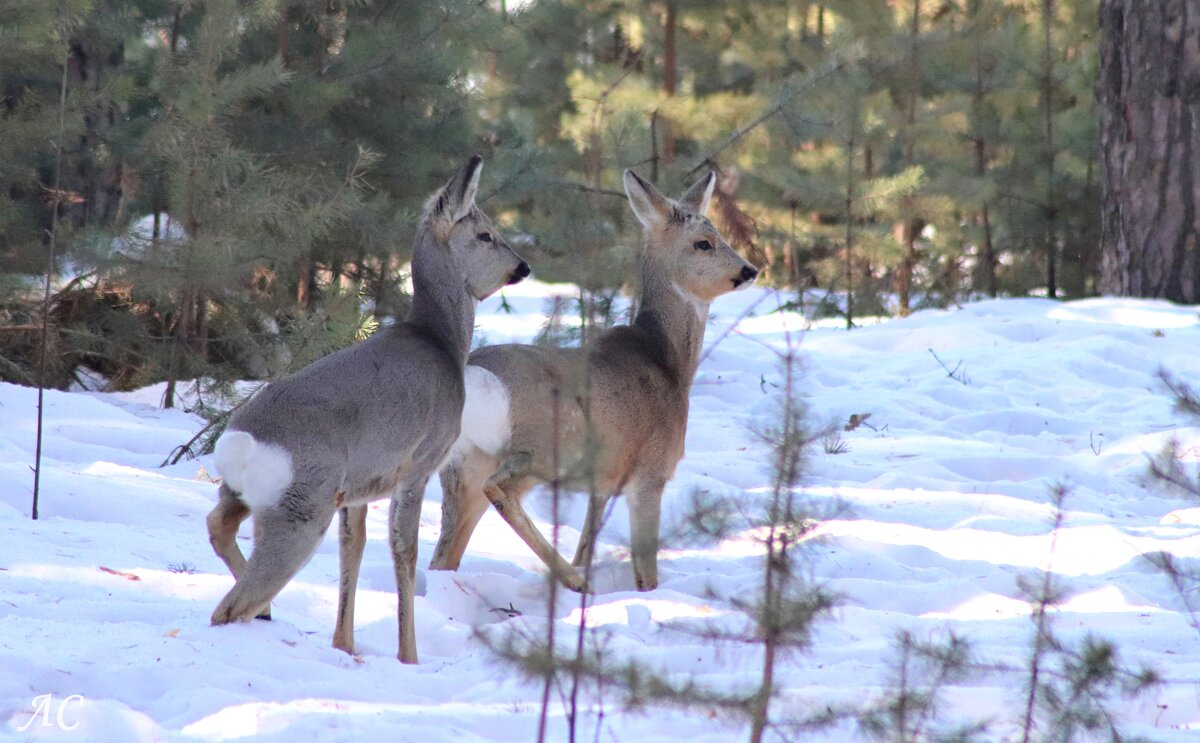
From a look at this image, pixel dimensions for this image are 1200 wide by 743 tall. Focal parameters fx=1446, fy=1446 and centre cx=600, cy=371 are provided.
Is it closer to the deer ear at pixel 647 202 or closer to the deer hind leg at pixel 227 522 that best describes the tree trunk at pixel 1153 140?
the deer ear at pixel 647 202

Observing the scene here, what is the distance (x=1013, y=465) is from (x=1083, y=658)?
513 centimetres

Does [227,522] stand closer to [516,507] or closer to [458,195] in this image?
[458,195]

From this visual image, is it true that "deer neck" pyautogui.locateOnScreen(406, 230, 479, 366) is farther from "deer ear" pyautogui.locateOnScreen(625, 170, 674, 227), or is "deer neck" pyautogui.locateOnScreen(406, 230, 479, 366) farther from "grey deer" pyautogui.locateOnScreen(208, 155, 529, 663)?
"deer ear" pyautogui.locateOnScreen(625, 170, 674, 227)

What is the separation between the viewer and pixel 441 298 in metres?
5.18

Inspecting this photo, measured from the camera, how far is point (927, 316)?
1289 cm

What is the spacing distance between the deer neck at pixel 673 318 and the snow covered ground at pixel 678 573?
69cm

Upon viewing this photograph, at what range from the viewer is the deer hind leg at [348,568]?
455 cm

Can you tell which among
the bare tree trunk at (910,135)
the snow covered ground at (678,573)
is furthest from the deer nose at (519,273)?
the bare tree trunk at (910,135)

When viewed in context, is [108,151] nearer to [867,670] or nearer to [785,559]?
[867,670]

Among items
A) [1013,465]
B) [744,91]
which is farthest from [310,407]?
[744,91]

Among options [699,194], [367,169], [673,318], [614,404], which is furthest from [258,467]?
[367,169]

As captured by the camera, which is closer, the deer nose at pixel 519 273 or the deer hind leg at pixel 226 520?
the deer hind leg at pixel 226 520

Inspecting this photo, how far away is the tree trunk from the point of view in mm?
13016

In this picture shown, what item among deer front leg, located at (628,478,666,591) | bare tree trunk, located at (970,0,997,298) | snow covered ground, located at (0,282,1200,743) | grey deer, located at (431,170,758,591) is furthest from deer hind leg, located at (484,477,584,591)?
bare tree trunk, located at (970,0,997,298)
